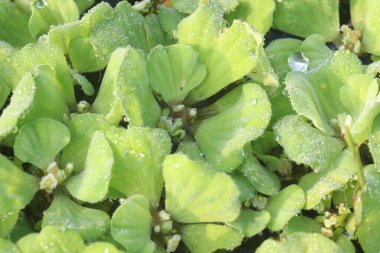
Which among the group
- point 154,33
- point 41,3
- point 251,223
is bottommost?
point 251,223

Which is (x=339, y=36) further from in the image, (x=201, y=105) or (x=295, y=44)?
(x=201, y=105)

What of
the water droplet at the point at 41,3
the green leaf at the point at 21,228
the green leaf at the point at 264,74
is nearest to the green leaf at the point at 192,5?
the green leaf at the point at 264,74

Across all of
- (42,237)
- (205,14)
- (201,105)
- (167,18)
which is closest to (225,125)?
(201,105)

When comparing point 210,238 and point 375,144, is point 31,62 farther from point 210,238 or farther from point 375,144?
point 375,144

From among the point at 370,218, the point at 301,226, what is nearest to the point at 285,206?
the point at 301,226

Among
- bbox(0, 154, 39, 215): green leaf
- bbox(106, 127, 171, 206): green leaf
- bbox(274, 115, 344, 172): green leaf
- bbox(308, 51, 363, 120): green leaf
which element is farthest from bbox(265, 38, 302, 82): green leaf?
bbox(0, 154, 39, 215): green leaf

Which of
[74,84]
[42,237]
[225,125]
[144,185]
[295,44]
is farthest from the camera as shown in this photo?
[295,44]

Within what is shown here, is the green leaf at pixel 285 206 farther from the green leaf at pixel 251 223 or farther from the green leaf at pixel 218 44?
the green leaf at pixel 218 44
